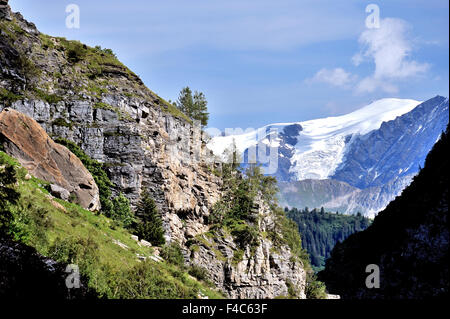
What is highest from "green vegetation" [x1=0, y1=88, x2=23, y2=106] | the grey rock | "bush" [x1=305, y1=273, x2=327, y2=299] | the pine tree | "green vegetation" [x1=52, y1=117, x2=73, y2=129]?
"green vegetation" [x1=0, y1=88, x2=23, y2=106]

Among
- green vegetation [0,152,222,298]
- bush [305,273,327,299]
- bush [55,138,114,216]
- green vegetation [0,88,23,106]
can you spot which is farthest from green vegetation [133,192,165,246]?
bush [305,273,327,299]

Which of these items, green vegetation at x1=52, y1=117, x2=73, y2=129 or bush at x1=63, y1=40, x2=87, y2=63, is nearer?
green vegetation at x1=52, y1=117, x2=73, y2=129

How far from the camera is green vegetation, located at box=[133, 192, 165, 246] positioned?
70.7 metres

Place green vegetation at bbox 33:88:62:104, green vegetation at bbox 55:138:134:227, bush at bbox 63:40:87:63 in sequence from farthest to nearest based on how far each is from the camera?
bush at bbox 63:40:87:63 < green vegetation at bbox 33:88:62:104 < green vegetation at bbox 55:138:134:227

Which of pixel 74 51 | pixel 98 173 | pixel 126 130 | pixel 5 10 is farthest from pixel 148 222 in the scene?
pixel 5 10

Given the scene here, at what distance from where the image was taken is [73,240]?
37.1m

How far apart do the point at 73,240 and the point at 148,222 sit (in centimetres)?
3568

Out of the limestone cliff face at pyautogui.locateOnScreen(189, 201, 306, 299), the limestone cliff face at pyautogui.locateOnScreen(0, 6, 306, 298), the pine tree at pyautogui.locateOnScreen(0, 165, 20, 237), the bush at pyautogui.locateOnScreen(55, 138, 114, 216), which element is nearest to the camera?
the pine tree at pyautogui.locateOnScreen(0, 165, 20, 237)

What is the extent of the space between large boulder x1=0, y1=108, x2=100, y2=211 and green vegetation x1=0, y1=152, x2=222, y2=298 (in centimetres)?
391

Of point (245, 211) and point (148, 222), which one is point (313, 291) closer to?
point (245, 211)

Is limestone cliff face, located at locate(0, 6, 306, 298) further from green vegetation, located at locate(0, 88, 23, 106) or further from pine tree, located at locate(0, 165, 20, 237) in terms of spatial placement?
pine tree, located at locate(0, 165, 20, 237)

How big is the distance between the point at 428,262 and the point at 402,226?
3263 cm

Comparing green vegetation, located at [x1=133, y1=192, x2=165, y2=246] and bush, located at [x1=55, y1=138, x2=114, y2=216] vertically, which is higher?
bush, located at [x1=55, y1=138, x2=114, y2=216]

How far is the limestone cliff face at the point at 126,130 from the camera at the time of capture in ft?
237
